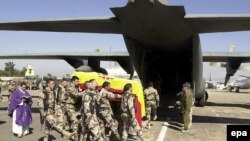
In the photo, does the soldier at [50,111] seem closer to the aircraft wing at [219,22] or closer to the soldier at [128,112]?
the soldier at [128,112]

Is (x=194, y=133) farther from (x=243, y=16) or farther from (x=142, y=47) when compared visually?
(x=142, y=47)

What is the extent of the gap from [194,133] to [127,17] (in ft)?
14.2

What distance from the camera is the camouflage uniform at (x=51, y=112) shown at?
8656 millimetres

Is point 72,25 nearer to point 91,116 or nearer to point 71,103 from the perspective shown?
point 71,103


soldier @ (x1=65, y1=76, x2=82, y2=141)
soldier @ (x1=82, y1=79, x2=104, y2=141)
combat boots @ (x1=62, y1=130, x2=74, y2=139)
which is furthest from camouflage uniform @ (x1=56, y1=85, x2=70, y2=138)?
soldier @ (x1=82, y1=79, x2=104, y2=141)

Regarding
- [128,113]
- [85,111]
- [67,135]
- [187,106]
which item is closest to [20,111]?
[67,135]

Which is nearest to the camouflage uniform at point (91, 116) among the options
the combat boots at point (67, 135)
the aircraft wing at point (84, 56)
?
the combat boots at point (67, 135)

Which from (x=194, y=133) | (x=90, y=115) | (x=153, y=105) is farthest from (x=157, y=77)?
(x=90, y=115)

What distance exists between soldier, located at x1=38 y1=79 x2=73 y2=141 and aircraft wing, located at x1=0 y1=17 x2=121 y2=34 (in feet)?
9.98

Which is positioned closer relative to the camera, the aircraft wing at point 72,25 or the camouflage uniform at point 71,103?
the camouflage uniform at point 71,103

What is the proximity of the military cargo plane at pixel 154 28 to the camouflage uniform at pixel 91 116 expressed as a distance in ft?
11.5

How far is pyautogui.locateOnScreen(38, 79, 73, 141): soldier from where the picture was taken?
866 cm

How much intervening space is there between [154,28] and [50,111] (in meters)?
4.68

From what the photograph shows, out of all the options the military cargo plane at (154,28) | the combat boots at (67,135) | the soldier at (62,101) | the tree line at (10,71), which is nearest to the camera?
the combat boots at (67,135)
